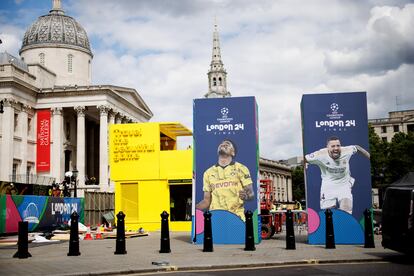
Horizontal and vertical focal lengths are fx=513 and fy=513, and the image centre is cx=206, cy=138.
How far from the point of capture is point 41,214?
24.8 m

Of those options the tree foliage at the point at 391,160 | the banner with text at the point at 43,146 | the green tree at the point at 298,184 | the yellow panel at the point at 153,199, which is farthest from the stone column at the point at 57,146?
the green tree at the point at 298,184

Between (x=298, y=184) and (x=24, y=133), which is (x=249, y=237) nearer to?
(x=24, y=133)

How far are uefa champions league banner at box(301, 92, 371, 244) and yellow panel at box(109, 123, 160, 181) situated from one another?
545 inches

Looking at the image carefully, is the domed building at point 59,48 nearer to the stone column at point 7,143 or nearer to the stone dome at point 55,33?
the stone dome at point 55,33

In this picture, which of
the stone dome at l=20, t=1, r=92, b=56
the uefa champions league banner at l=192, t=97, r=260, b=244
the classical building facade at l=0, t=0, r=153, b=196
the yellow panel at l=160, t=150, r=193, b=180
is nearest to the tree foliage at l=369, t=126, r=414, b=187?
the classical building facade at l=0, t=0, r=153, b=196

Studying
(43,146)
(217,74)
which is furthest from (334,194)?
(217,74)

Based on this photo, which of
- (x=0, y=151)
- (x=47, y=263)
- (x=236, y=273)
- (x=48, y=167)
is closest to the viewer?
(x=236, y=273)

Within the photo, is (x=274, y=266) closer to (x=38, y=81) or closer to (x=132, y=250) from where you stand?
(x=132, y=250)

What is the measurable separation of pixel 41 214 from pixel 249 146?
12.8 m

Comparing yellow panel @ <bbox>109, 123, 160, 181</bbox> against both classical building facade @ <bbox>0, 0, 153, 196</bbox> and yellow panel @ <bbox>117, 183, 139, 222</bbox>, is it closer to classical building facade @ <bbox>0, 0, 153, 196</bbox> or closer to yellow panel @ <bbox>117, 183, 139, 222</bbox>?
yellow panel @ <bbox>117, 183, 139, 222</bbox>

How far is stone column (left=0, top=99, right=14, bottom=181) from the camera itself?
49531 mm

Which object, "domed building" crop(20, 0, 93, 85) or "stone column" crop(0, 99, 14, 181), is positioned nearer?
"stone column" crop(0, 99, 14, 181)

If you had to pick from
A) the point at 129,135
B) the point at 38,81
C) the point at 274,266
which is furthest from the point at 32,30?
the point at 274,266

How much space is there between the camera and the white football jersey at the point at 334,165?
16188 mm
